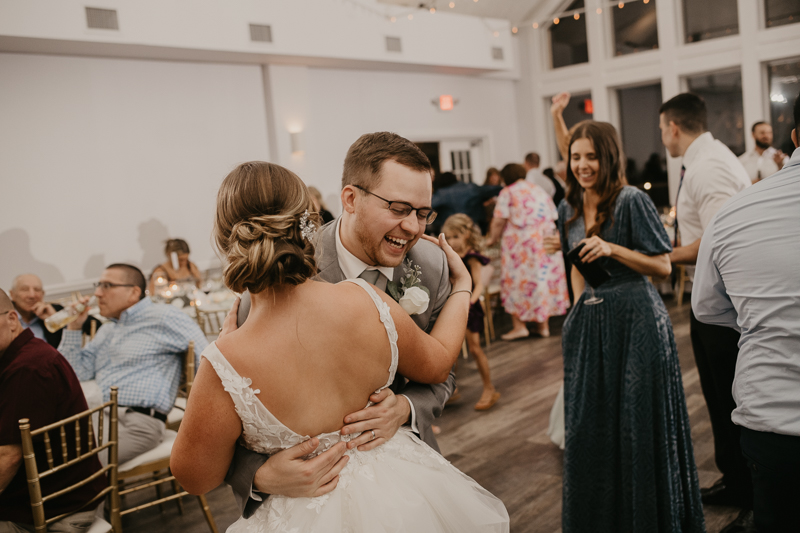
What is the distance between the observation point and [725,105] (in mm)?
8875

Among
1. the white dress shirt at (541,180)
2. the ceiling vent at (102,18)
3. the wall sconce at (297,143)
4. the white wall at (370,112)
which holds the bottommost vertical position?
the white dress shirt at (541,180)

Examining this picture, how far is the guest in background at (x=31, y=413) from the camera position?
7.09ft

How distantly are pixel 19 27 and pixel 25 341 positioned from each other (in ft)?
13.9

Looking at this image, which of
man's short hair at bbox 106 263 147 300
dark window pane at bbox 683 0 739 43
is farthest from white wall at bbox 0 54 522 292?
dark window pane at bbox 683 0 739 43

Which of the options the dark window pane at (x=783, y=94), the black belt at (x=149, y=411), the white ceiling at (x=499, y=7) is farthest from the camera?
the white ceiling at (x=499, y=7)

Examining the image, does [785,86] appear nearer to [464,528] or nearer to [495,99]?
[495,99]

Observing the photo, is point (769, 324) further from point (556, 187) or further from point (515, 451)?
point (556, 187)

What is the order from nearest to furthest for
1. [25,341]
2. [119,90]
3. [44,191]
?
1. [25,341]
2. [44,191]
3. [119,90]

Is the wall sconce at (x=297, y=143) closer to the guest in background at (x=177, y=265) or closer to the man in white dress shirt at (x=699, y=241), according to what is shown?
the guest in background at (x=177, y=265)

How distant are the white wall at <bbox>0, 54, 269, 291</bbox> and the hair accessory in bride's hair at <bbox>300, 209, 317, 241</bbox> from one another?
5708 millimetres

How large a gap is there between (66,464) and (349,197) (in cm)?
156

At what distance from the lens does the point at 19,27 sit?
5332 millimetres

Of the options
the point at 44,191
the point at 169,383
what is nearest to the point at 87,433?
the point at 169,383

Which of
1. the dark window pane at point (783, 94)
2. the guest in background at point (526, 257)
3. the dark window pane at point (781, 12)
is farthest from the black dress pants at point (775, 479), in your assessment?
the dark window pane at point (781, 12)
